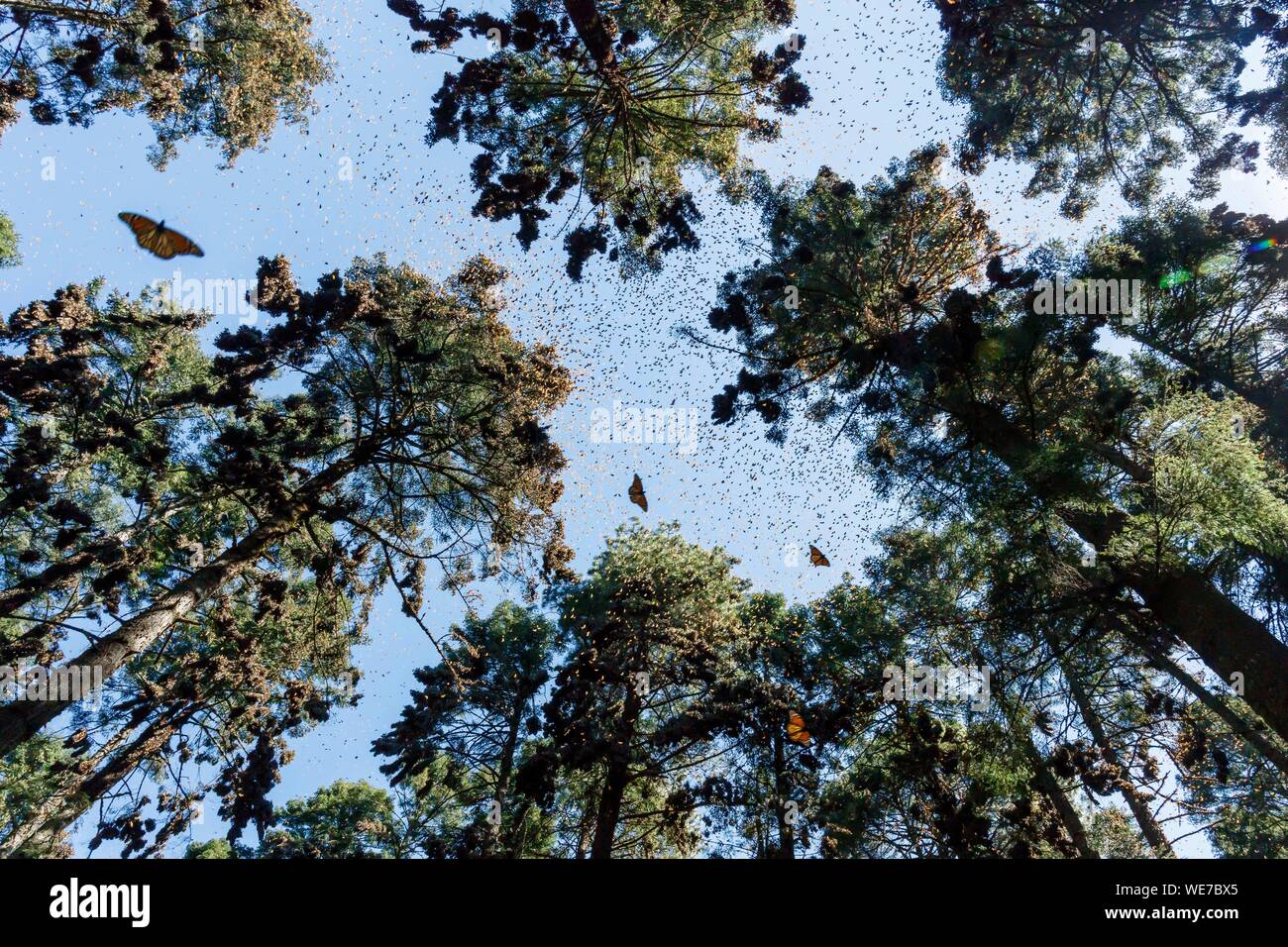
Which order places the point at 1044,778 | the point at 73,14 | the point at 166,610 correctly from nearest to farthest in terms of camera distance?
1. the point at 166,610
2. the point at 73,14
3. the point at 1044,778

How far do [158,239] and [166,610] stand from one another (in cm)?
515

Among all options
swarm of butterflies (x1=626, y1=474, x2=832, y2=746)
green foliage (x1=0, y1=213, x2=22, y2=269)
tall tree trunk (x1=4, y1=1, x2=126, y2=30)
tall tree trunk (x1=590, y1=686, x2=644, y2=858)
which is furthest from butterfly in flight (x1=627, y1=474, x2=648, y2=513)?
green foliage (x1=0, y1=213, x2=22, y2=269)

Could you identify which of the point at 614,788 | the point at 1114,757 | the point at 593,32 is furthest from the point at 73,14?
the point at 1114,757

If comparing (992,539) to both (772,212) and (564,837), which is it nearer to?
(772,212)

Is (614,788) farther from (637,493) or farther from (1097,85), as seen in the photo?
(1097,85)

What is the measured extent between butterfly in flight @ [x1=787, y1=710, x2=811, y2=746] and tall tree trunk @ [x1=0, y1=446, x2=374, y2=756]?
27.2ft

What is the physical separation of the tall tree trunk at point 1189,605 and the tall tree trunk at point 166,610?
869 centimetres

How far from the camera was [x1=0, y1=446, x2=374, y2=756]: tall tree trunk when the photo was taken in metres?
5.51

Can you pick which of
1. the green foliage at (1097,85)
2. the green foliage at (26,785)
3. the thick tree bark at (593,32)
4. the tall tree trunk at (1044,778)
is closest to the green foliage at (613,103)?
the thick tree bark at (593,32)

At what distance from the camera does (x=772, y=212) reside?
10688mm

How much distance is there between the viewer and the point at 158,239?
849 cm
